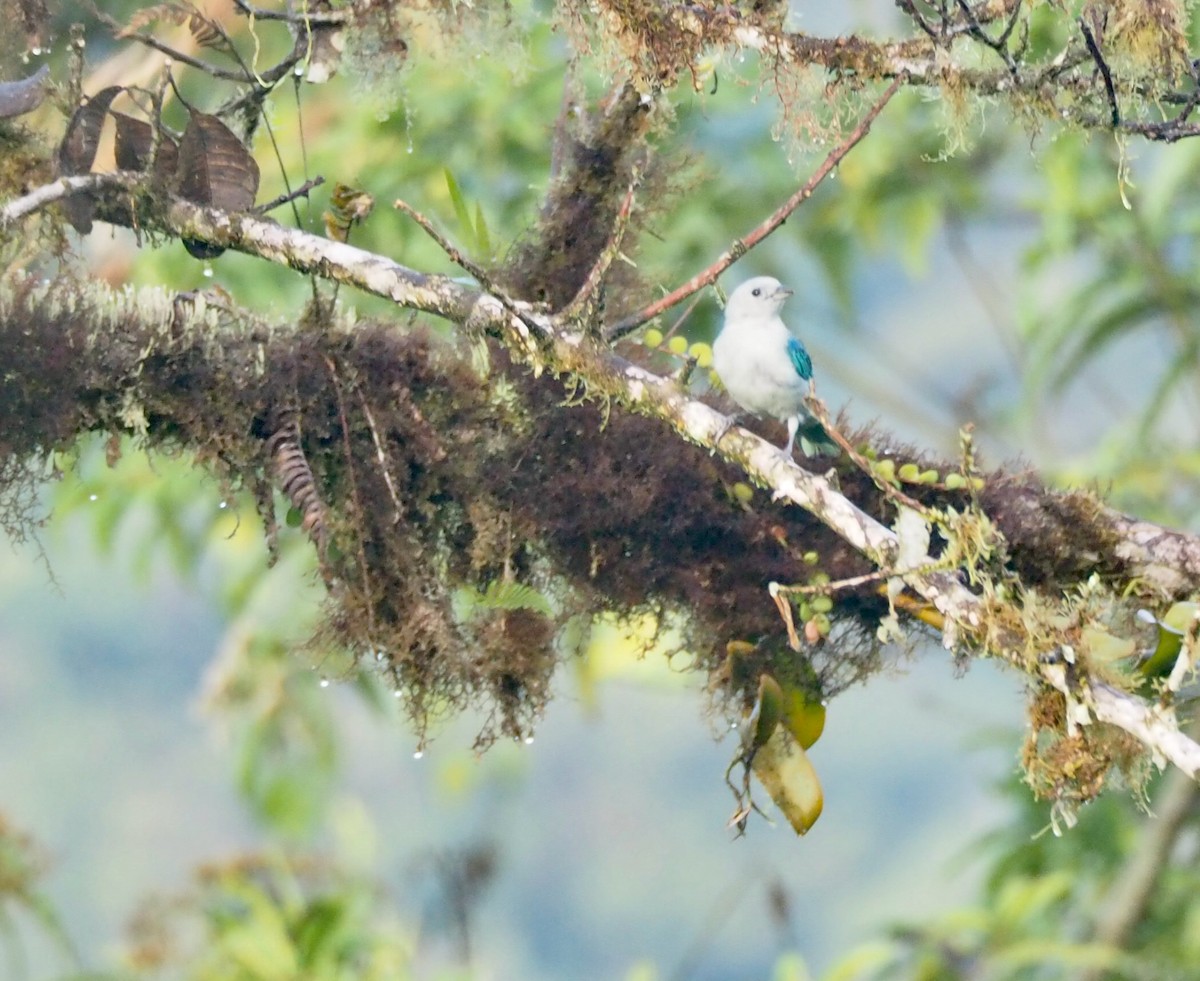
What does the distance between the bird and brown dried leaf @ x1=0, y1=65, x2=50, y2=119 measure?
1.00m

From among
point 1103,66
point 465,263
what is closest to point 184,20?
point 465,263

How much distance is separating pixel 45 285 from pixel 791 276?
13.0 ft

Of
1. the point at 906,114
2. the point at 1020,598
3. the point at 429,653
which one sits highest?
the point at 906,114

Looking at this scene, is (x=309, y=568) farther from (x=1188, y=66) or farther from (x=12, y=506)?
(x=1188, y=66)

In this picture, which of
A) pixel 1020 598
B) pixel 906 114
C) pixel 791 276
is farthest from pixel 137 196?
pixel 791 276

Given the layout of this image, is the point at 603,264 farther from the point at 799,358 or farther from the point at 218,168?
the point at 218,168

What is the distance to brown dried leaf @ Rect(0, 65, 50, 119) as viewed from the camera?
1872 millimetres

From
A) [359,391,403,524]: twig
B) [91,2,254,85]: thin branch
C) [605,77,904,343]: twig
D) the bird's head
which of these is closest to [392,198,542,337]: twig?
[605,77,904,343]: twig

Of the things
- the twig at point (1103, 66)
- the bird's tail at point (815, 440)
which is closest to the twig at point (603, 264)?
the bird's tail at point (815, 440)

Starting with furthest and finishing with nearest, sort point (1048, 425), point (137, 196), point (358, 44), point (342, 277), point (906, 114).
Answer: point (1048, 425) → point (906, 114) → point (358, 44) → point (137, 196) → point (342, 277)

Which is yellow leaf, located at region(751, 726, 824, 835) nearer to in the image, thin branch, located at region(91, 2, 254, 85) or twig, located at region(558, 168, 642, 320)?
twig, located at region(558, 168, 642, 320)

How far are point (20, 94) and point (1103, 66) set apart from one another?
1.41 m

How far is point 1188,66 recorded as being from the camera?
1.77 meters

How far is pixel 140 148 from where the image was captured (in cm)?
198
